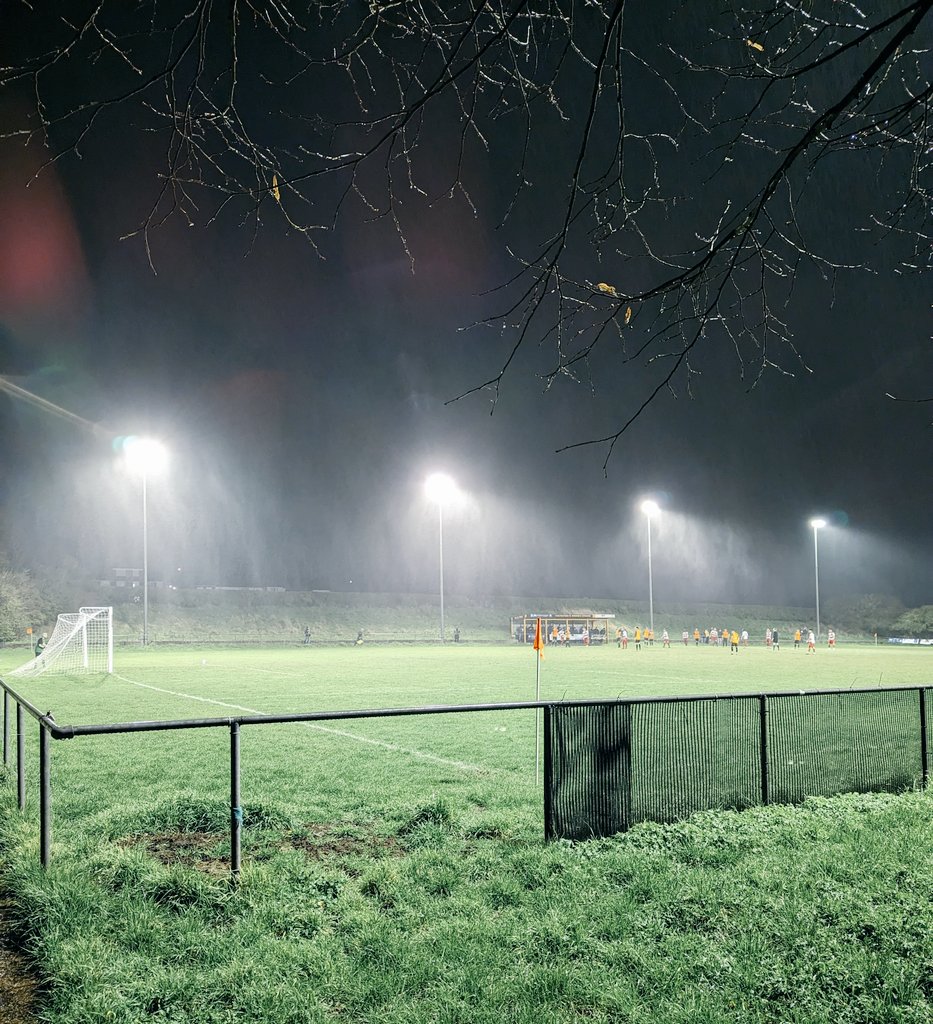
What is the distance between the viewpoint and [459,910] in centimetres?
518

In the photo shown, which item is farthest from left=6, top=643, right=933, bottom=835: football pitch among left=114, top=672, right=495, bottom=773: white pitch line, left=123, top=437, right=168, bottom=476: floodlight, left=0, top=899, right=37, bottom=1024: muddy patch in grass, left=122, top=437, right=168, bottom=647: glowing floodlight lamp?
left=123, top=437, right=168, bottom=476: floodlight

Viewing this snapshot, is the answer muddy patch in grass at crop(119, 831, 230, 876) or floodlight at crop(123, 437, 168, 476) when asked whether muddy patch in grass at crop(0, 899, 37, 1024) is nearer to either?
muddy patch in grass at crop(119, 831, 230, 876)

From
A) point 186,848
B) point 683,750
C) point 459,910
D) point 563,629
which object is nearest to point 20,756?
point 186,848

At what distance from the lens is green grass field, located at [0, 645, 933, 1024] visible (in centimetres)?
395

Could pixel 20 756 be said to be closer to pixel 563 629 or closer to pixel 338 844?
pixel 338 844

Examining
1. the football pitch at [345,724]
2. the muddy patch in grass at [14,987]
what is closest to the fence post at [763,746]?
the football pitch at [345,724]

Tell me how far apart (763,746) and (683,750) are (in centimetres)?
99

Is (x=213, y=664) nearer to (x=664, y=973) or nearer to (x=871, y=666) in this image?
(x=871, y=666)

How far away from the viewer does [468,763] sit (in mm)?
12242

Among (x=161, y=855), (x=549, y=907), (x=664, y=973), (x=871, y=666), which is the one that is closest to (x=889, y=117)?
(x=664, y=973)

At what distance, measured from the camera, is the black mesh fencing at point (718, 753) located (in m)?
6.68

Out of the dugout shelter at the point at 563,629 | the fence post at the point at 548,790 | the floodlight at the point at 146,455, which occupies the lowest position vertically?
the dugout shelter at the point at 563,629

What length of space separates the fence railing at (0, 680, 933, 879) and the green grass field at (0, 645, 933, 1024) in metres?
0.27

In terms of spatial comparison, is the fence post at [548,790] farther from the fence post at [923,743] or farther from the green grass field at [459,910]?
the fence post at [923,743]
